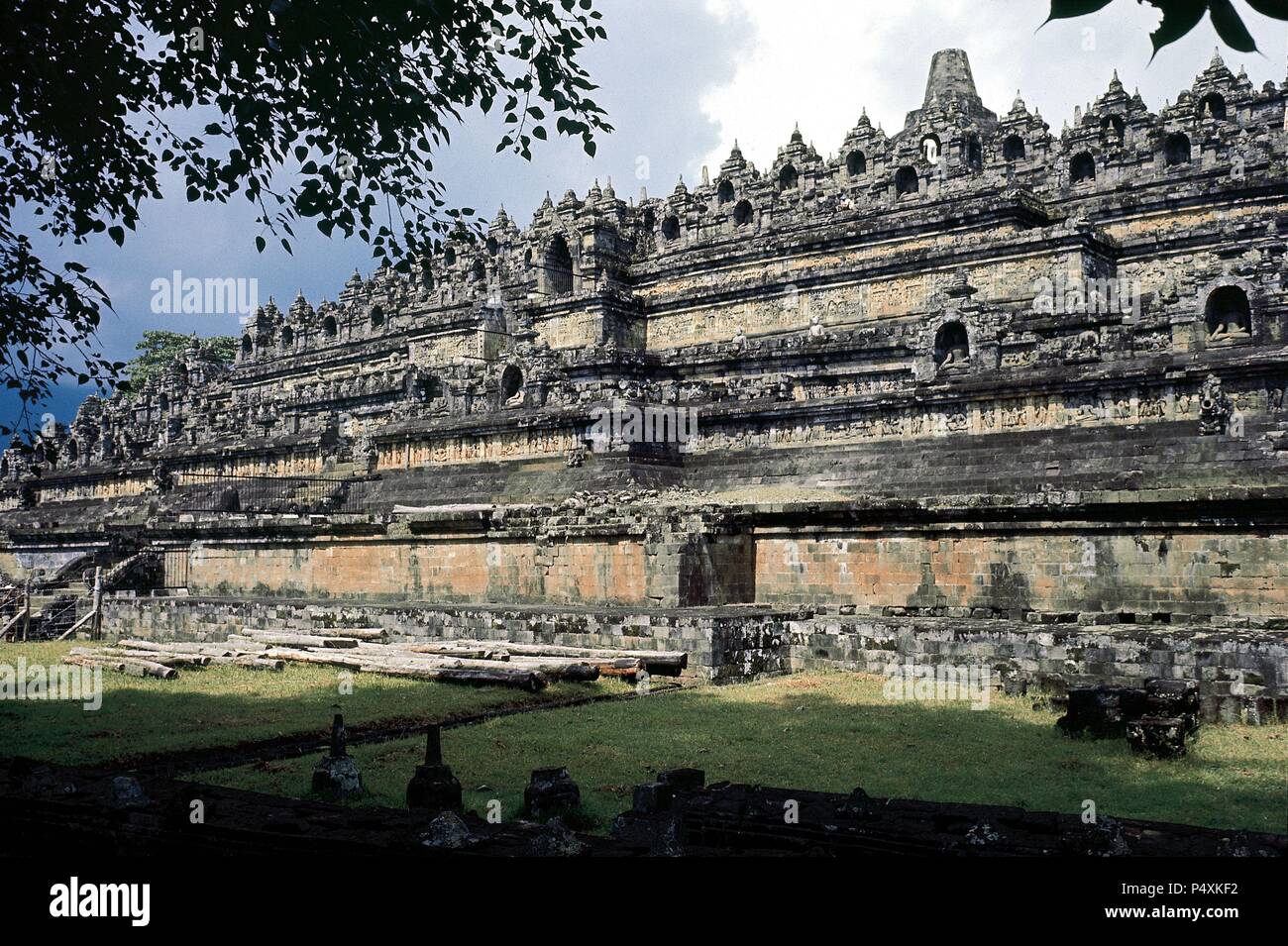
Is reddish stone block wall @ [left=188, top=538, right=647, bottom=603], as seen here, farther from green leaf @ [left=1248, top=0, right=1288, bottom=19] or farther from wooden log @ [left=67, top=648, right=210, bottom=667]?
green leaf @ [left=1248, top=0, right=1288, bottom=19]

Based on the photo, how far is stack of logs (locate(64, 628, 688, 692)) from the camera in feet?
50.4

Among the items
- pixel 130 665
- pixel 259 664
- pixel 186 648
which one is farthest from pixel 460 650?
pixel 186 648

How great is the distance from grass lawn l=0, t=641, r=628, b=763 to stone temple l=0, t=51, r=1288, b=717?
3.03 m

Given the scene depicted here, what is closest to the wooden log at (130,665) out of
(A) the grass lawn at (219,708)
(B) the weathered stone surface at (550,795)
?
(A) the grass lawn at (219,708)

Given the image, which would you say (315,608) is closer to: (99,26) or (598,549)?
(598,549)

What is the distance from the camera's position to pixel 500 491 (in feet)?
88.7

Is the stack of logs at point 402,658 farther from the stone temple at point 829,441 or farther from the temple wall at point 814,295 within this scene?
the temple wall at point 814,295

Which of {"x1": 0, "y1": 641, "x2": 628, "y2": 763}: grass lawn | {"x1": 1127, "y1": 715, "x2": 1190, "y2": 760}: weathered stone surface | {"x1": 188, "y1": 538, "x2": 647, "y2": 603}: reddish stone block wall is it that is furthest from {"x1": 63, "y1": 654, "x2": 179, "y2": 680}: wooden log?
{"x1": 1127, "y1": 715, "x2": 1190, "y2": 760}: weathered stone surface

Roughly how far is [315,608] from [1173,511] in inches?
617

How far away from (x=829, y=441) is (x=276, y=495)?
726 inches

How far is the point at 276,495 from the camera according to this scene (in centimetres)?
3425

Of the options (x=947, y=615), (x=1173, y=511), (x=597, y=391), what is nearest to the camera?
(x=1173, y=511)
